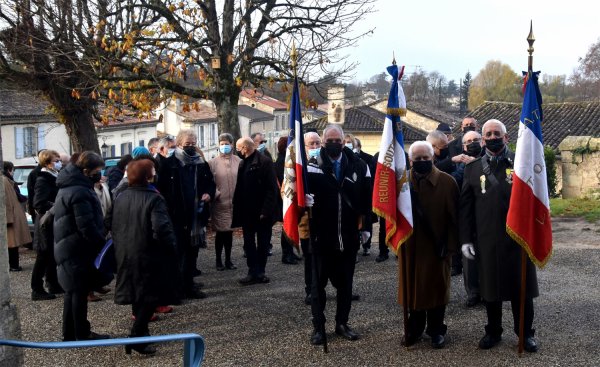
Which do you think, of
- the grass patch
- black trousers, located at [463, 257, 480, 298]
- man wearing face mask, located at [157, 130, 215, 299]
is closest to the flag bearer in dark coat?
man wearing face mask, located at [157, 130, 215, 299]

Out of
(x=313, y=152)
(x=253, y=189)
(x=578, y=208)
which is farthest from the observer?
(x=578, y=208)

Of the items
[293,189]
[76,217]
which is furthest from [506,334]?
[76,217]

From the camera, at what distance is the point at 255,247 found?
8.84 metres

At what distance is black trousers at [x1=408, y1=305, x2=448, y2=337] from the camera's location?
19.7 ft

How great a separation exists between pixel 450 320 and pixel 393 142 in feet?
6.66

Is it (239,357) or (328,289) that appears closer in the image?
(239,357)

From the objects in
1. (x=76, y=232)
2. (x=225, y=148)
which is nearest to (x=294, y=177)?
(x=76, y=232)

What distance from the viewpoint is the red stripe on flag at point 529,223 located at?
18.6 ft

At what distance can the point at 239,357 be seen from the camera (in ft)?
19.6

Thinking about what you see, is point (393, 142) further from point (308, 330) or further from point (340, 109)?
point (340, 109)

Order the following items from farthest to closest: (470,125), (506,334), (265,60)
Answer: (265,60)
(470,125)
(506,334)

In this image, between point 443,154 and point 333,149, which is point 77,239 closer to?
point 333,149

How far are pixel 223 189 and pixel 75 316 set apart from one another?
3372mm

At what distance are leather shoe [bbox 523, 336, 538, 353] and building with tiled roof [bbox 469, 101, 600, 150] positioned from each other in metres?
30.7
